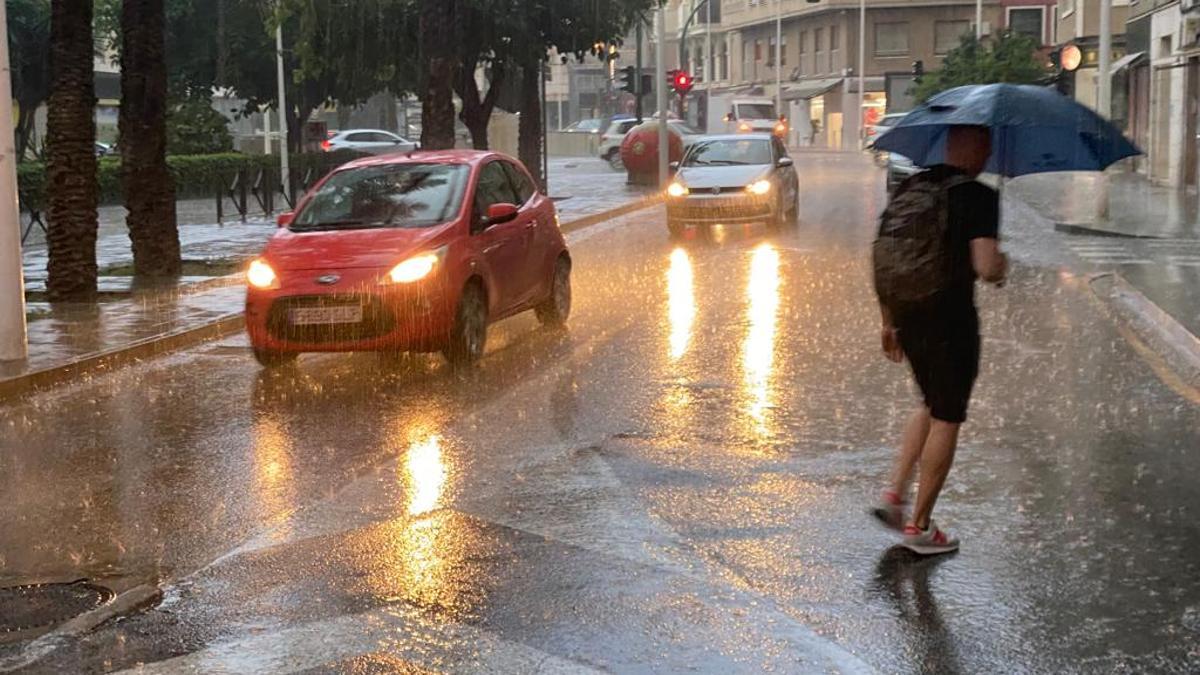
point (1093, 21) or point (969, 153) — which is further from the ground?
point (1093, 21)

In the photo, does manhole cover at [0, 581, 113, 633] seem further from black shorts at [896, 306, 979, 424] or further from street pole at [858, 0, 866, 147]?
street pole at [858, 0, 866, 147]

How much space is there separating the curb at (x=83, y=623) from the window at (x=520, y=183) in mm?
7545

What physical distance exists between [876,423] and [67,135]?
9.82 m

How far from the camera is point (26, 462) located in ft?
26.9

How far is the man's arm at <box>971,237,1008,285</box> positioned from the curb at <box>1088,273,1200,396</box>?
4259mm

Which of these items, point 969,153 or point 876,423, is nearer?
point 969,153

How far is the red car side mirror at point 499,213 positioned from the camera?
1148 centimetres

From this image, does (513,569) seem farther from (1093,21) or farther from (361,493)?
(1093,21)

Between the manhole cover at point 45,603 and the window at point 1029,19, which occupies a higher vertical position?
the window at point 1029,19

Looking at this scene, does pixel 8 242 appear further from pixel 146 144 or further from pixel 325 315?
pixel 146 144

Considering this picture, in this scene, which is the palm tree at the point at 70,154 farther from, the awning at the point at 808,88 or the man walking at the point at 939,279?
the awning at the point at 808,88

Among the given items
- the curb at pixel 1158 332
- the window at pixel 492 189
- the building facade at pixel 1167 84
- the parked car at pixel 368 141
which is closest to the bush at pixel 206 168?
the parked car at pixel 368 141

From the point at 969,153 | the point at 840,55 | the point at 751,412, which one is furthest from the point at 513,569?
the point at 840,55

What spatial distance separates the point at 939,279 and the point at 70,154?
11.7m
